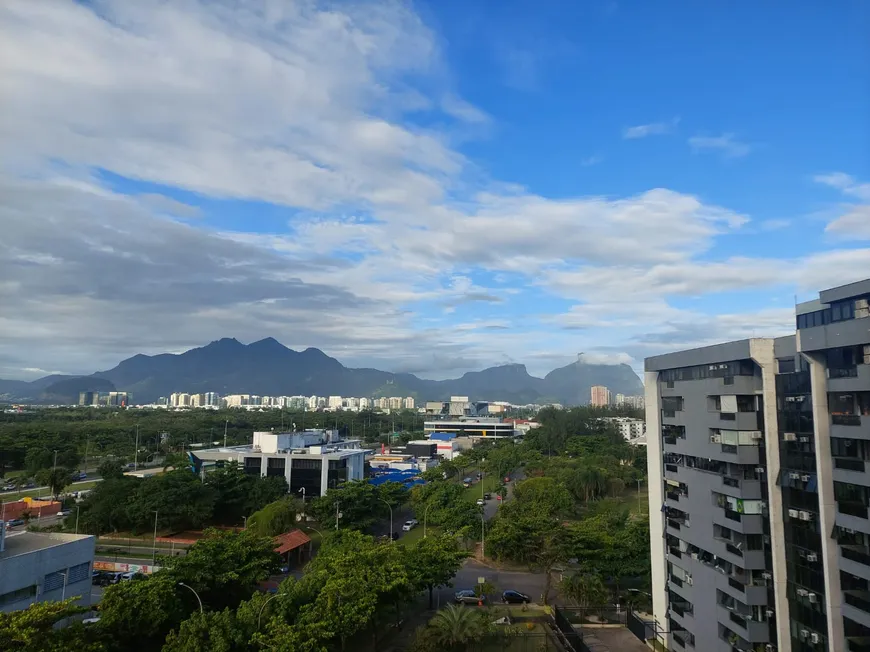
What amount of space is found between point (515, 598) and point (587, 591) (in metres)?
3.16

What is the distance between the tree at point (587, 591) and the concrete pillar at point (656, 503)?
333cm

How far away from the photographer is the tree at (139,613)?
14539 millimetres

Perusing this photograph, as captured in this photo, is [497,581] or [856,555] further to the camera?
[497,581]

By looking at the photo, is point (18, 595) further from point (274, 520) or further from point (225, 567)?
point (274, 520)

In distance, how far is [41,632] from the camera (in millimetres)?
12023

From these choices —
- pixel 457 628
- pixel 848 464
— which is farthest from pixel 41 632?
pixel 848 464

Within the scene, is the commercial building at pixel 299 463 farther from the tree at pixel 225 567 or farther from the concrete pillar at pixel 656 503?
the concrete pillar at pixel 656 503

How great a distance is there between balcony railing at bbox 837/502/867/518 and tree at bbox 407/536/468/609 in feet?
43.1

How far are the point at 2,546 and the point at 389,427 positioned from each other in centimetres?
10411

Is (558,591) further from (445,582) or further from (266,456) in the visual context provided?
(266,456)

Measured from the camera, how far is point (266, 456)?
4397 cm

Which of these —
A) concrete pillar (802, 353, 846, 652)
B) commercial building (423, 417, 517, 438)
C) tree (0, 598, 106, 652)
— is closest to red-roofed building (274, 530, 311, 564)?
tree (0, 598, 106, 652)

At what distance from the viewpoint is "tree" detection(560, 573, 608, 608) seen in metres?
22.9

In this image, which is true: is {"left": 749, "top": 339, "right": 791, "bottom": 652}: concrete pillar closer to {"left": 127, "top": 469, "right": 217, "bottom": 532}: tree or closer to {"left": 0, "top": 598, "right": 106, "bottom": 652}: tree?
{"left": 0, "top": 598, "right": 106, "bottom": 652}: tree
